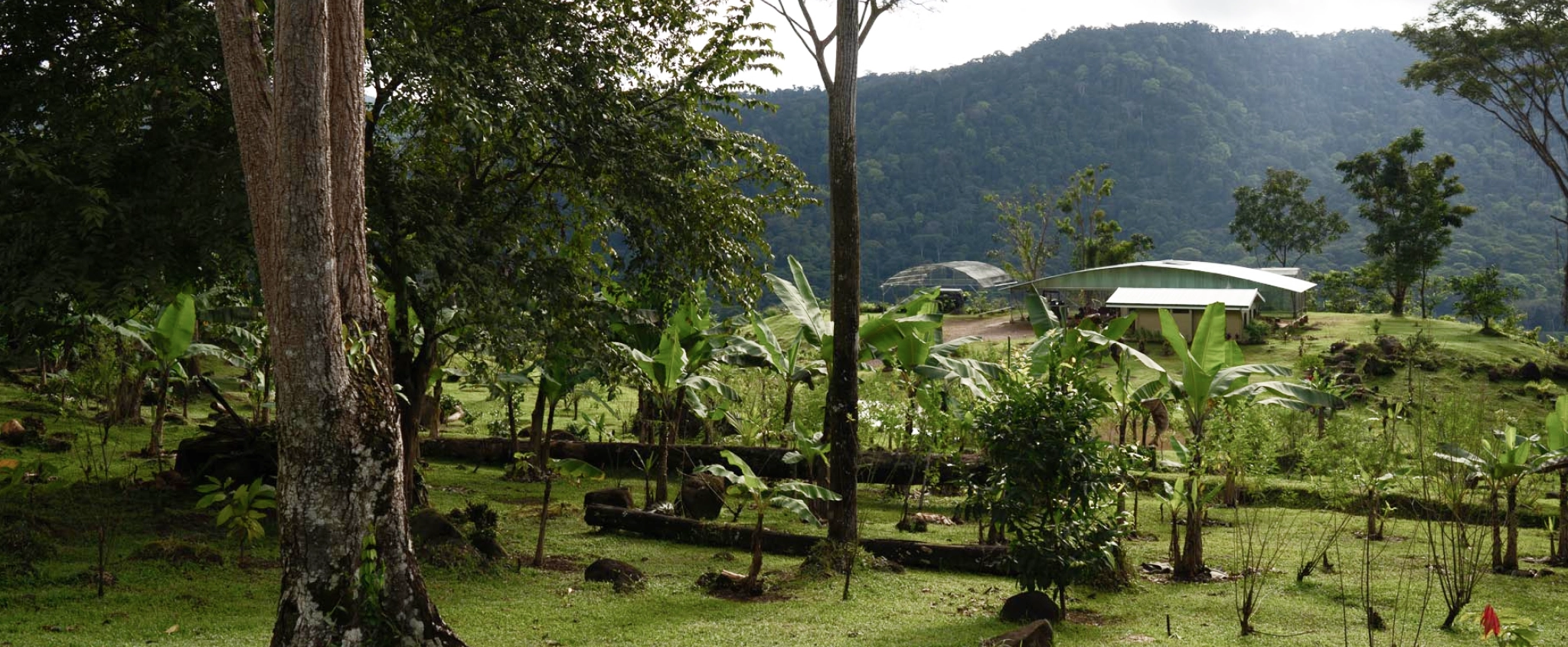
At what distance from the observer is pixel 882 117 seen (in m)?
102

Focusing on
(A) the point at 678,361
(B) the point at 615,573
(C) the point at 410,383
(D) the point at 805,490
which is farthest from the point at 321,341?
(A) the point at 678,361

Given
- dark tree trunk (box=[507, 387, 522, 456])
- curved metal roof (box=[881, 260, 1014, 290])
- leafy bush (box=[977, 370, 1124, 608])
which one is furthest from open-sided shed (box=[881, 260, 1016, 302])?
leafy bush (box=[977, 370, 1124, 608])

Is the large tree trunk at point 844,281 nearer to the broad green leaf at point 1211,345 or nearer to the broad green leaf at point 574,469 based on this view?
the broad green leaf at point 574,469

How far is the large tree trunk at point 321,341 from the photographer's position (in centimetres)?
472

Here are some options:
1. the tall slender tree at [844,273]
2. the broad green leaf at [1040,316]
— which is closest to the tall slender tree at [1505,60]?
the broad green leaf at [1040,316]

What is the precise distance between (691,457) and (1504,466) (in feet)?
27.0

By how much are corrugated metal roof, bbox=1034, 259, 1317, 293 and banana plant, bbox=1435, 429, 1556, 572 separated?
1027 inches

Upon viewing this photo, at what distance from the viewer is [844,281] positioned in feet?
27.1

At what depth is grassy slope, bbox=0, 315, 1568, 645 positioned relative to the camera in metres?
5.95

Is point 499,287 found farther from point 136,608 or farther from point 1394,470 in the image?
point 1394,470

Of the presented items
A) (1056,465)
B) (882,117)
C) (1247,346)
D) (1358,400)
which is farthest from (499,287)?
(882,117)

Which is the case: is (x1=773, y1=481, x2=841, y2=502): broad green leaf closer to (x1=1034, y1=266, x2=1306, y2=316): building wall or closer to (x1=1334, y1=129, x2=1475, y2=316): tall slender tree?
(x1=1034, y1=266, x2=1306, y2=316): building wall

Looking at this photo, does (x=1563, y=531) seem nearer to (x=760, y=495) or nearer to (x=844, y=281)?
(x=844, y=281)

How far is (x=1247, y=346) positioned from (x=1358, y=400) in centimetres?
673
